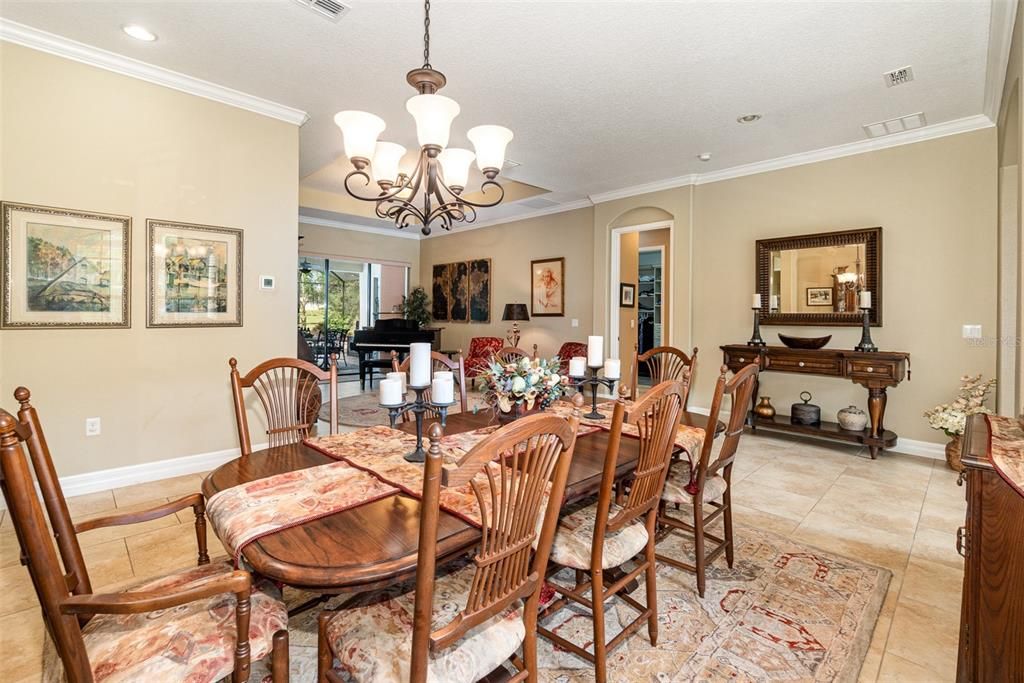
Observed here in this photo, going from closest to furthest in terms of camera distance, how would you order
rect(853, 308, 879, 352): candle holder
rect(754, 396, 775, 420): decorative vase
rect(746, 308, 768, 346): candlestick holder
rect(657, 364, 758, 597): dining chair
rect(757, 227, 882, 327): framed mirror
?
rect(657, 364, 758, 597): dining chair, rect(853, 308, 879, 352): candle holder, rect(757, 227, 882, 327): framed mirror, rect(754, 396, 775, 420): decorative vase, rect(746, 308, 768, 346): candlestick holder

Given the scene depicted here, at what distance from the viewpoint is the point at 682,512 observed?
2922 mm

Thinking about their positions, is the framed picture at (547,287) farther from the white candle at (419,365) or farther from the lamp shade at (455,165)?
the white candle at (419,365)

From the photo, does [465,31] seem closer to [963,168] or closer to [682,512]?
[682,512]

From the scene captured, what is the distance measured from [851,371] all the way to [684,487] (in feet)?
9.75

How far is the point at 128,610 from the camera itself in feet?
3.07

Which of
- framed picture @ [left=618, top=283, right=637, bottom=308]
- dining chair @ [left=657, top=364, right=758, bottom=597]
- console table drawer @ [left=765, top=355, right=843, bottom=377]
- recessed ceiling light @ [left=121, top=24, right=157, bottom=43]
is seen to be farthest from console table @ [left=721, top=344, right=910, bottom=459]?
recessed ceiling light @ [left=121, top=24, right=157, bottom=43]

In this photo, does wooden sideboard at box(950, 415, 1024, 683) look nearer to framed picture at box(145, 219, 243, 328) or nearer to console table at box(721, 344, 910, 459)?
console table at box(721, 344, 910, 459)

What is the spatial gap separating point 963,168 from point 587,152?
3.12 metres

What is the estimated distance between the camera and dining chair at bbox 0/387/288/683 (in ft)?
3.03

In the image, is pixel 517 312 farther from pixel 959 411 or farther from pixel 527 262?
pixel 959 411

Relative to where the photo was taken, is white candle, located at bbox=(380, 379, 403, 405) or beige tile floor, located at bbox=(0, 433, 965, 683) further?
beige tile floor, located at bbox=(0, 433, 965, 683)

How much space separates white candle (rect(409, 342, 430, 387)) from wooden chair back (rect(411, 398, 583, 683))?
0.62 metres

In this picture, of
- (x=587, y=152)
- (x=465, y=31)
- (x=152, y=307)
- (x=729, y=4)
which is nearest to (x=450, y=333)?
(x=587, y=152)

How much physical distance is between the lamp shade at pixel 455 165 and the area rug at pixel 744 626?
2169mm
